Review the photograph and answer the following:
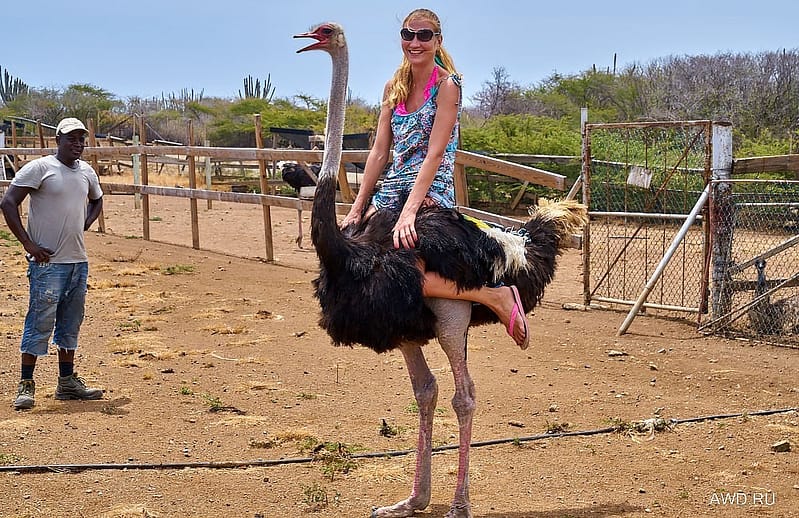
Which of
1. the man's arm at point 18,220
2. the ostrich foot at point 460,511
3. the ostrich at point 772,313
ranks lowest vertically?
A: the ostrich foot at point 460,511

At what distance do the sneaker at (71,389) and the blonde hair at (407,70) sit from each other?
2869mm

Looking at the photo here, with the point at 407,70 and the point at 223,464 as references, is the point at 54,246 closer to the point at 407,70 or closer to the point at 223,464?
the point at 223,464

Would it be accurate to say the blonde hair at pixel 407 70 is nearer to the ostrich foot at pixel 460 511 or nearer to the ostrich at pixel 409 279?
the ostrich at pixel 409 279

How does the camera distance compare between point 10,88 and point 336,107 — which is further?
point 10,88

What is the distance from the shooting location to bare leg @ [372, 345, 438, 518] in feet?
12.9

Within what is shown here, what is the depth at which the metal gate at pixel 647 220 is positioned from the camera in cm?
798

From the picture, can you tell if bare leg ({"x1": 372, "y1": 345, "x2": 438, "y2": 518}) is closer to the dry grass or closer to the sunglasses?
the dry grass

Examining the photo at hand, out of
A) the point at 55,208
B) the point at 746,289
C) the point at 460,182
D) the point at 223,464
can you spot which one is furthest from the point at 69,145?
the point at 746,289

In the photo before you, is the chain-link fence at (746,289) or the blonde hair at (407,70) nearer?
the blonde hair at (407,70)

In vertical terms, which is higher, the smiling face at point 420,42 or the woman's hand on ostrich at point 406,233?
the smiling face at point 420,42

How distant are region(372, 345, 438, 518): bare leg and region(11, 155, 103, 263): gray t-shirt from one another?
2569 mm

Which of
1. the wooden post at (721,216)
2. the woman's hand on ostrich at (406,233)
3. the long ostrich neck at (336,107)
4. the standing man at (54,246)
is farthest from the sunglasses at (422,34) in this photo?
the wooden post at (721,216)

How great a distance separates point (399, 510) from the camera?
3.94 m

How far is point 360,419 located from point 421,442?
1.44 m
